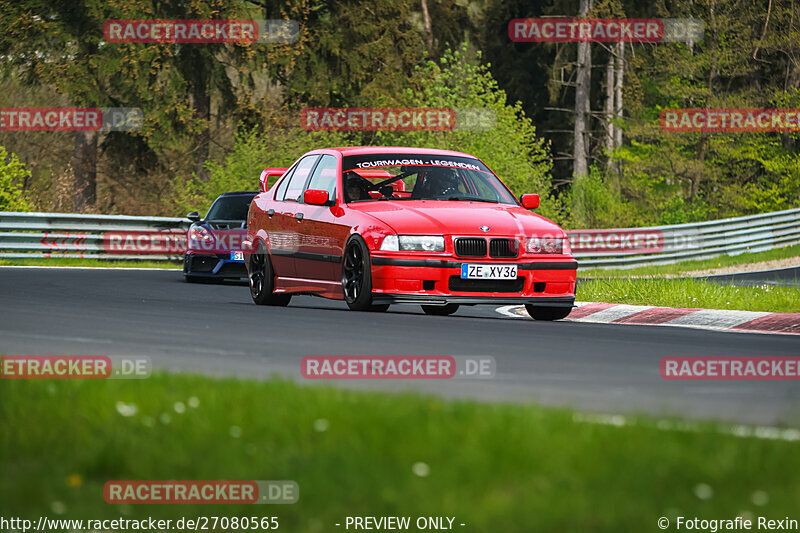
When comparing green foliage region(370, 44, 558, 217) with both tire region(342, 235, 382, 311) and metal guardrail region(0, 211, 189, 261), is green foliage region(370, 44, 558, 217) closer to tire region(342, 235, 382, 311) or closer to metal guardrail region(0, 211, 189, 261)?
metal guardrail region(0, 211, 189, 261)

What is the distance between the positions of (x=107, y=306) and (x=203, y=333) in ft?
11.6

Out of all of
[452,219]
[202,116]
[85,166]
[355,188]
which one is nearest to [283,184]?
[355,188]

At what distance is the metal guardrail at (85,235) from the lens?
89.2ft

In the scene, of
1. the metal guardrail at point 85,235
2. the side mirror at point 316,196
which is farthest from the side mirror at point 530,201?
the metal guardrail at point 85,235

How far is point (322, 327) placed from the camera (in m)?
11.9

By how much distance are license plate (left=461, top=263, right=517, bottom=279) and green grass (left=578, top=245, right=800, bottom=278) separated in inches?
A: 665

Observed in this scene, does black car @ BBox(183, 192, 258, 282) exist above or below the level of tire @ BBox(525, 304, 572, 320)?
below

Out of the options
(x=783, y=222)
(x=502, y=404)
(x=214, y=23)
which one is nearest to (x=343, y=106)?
(x=214, y=23)

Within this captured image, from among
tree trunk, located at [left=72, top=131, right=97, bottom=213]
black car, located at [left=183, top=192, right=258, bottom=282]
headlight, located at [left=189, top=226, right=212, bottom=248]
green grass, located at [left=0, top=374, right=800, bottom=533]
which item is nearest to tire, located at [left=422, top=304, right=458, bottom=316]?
black car, located at [left=183, top=192, right=258, bottom=282]

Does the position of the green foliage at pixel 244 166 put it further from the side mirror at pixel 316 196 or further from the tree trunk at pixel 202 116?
the side mirror at pixel 316 196

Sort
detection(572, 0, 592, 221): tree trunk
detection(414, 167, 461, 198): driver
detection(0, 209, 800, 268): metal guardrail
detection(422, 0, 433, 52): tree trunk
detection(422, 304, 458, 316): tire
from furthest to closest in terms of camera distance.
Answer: detection(422, 0, 433, 52): tree trunk → detection(572, 0, 592, 221): tree trunk → detection(0, 209, 800, 268): metal guardrail → detection(422, 304, 458, 316): tire → detection(414, 167, 461, 198): driver

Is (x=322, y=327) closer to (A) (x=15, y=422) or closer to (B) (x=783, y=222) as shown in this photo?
(A) (x=15, y=422)

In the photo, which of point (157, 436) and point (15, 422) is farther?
point (15, 422)

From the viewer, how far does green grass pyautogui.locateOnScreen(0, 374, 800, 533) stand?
4.56 m
